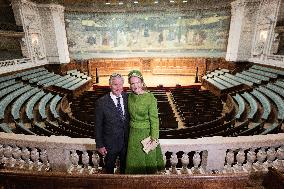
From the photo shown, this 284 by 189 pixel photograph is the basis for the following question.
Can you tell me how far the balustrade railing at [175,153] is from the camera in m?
3.59

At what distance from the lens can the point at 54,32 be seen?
58.6ft

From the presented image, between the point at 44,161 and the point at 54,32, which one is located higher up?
the point at 54,32

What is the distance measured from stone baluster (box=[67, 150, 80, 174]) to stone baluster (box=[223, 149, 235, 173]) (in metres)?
2.51

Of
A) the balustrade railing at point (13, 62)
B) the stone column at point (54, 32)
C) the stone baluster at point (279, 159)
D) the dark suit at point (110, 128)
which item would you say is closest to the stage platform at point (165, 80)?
the stone column at point (54, 32)

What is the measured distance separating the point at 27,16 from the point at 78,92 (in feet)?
22.5

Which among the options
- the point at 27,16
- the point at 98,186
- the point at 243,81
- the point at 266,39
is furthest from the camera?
the point at 27,16

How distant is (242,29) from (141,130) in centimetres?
1648

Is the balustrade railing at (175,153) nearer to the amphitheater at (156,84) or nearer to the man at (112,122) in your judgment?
the amphitheater at (156,84)

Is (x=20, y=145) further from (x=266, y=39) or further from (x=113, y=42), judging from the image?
(x=113, y=42)

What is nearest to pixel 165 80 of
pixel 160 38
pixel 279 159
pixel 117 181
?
pixel 160 38

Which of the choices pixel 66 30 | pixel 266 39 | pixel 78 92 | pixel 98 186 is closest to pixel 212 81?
pixel 266 39

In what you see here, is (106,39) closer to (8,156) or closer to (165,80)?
(165,80)

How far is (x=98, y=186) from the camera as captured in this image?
7.64 ft

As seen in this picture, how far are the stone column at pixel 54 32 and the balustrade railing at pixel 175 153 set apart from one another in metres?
15.7
